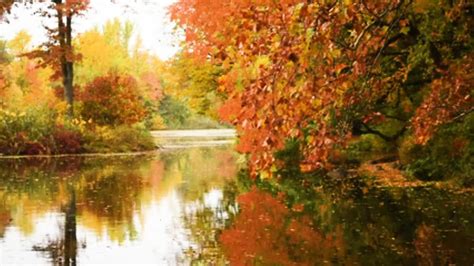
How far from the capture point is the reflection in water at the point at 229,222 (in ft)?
36.6

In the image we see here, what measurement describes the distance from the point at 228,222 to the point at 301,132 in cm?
757

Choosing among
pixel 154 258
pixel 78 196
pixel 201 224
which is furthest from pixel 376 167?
pixel 154 258

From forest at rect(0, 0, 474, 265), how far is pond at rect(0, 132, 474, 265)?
69mm

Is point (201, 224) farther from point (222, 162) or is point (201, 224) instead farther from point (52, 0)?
point (52, 0)

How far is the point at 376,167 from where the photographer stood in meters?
27.1

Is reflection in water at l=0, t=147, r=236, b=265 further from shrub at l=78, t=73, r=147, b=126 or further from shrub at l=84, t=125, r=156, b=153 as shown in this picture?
shrub at l=78, t=73, r=147, b=126

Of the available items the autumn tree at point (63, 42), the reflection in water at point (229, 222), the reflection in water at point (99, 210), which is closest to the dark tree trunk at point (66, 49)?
the autumn tree at point (63, 42)

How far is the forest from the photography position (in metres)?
7.11

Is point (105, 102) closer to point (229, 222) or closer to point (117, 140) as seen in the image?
point (117, 140)

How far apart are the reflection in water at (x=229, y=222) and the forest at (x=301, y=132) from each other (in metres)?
0.07

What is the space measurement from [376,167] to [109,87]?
19.5 m

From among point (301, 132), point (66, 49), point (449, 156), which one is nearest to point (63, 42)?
point (66, 49)

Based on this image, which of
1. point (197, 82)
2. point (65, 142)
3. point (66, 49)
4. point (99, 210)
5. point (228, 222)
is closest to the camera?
point (228, 222)

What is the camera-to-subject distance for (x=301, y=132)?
727cm
